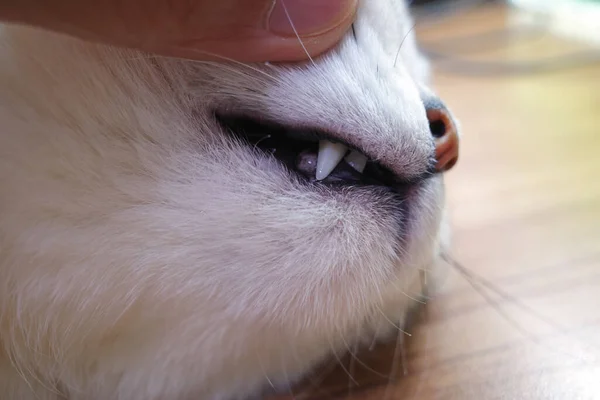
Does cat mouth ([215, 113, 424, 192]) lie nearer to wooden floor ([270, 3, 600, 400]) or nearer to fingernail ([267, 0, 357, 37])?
fingernail ([267, 0, 357, 37])

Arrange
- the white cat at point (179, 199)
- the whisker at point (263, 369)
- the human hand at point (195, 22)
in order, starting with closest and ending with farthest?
the human hand at point (195, 22), the white cat at point (179, 199), the whisker at point (263, 369)

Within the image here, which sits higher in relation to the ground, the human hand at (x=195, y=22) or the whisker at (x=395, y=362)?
the human hand at (x=195, y=22)

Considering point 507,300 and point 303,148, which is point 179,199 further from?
point 507,300

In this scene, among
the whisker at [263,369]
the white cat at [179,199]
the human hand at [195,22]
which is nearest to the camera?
the human hand at [195,22]

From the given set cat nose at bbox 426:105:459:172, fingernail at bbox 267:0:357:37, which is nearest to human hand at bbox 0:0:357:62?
fingernail at bbox 267:0:357:37

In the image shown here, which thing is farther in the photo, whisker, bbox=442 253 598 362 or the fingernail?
whisker, bbox=442 253 598 362

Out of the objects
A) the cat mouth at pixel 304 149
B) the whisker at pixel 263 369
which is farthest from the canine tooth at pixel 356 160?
the whisker at pixel 263 369

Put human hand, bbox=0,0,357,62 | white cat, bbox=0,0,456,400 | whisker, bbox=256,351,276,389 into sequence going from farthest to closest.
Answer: whisker, bbox=256,351,276,389 < white cat, bbox=0,0,456,400 < human hand, bbox=0,0,357,62

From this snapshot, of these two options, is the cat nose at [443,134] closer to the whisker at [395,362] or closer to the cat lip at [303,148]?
the cat lip at [303,148]
